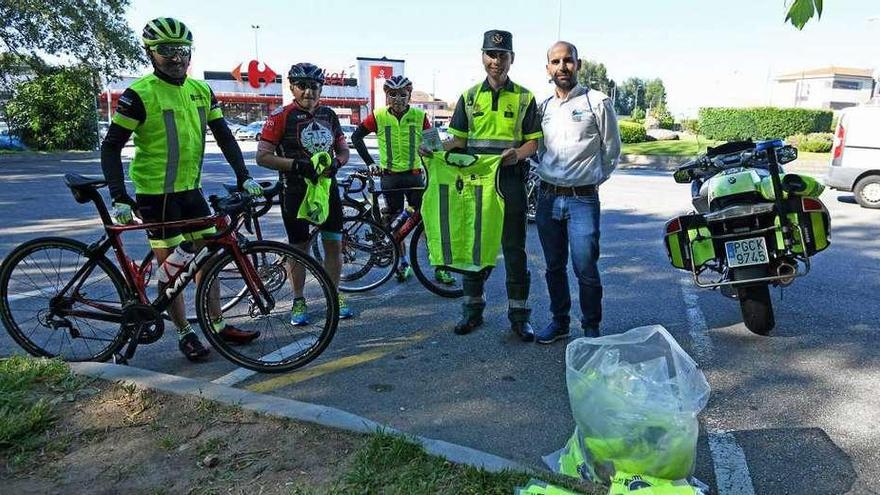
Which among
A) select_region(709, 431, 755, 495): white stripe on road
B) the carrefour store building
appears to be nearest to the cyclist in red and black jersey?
select_region(709, 431, 755, 495): white stripe on road

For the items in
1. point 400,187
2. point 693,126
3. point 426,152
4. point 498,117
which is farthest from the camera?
point 693,126

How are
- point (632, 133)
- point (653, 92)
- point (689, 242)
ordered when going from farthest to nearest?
1. point (653, 92)
2. point (632, 133)
3. point (689, 242)

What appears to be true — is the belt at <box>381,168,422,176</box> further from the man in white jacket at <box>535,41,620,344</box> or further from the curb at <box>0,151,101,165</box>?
the curb at <box>0,151,101,165</box>

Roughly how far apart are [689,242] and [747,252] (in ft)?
1.30

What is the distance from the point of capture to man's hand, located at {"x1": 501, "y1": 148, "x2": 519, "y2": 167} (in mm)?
4236

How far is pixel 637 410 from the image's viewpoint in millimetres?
2396

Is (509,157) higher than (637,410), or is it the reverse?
(509,157)

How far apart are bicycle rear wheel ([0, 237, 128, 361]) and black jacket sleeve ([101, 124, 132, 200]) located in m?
0.48

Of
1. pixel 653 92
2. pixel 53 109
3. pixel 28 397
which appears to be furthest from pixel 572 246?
pixel 653 92

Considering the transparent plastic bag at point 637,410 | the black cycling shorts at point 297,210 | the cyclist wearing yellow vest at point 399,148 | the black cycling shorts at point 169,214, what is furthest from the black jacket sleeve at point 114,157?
Answer: the cyclist wearing yellow vest at point 399,148

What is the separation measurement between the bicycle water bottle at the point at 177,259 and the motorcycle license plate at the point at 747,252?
3588 millimetres

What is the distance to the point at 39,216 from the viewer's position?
965 cm

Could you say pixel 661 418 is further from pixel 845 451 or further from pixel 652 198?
pixel 652 198

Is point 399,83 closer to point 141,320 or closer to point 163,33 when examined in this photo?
point 163,33
